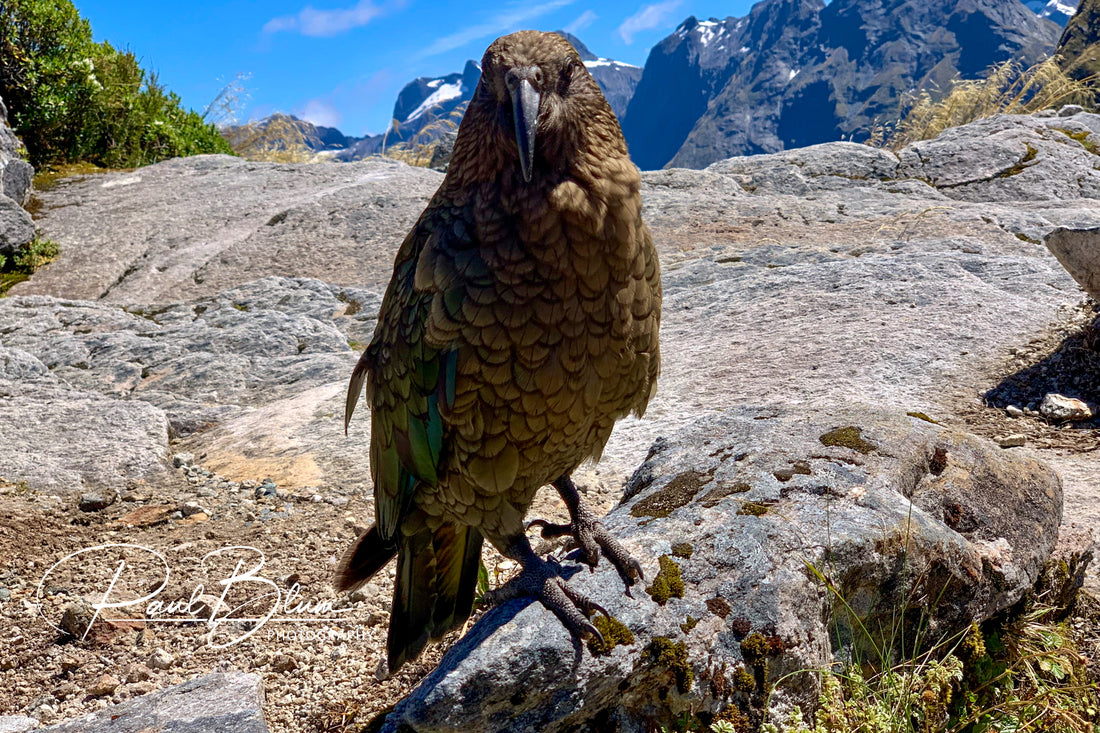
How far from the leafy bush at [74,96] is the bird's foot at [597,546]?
12.0 m

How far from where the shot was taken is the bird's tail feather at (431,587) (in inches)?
111

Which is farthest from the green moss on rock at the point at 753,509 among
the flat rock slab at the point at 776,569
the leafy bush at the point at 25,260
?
the leafy bush at the point at 25,260

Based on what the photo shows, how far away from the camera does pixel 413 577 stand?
2.88 meters

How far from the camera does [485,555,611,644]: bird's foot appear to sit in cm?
226

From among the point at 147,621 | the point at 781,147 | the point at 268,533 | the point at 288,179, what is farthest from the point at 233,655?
the point at 781,147

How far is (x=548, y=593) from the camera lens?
7.84 feet

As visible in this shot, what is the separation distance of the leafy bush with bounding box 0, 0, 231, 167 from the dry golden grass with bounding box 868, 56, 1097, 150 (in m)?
12.5

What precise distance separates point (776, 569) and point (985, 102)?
12.5 meters

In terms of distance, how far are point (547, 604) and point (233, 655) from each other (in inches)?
69.1

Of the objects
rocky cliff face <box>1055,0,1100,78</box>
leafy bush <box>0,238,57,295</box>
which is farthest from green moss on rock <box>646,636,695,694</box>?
rocky cliff face <box>1055,0,1100,78</box>

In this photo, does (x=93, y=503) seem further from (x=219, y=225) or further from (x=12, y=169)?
(x=12, y=169)

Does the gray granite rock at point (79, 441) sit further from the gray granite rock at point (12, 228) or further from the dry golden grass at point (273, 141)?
the dry golden grass at point (273, 141)

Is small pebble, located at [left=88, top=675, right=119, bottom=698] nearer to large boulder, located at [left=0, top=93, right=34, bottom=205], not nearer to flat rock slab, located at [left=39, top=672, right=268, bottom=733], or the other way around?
flat rock slab, located at [left=39, top=672, right=268, bottom=733]

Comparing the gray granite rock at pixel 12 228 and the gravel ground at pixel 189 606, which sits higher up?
the gray granite rock at pixel 12 228
